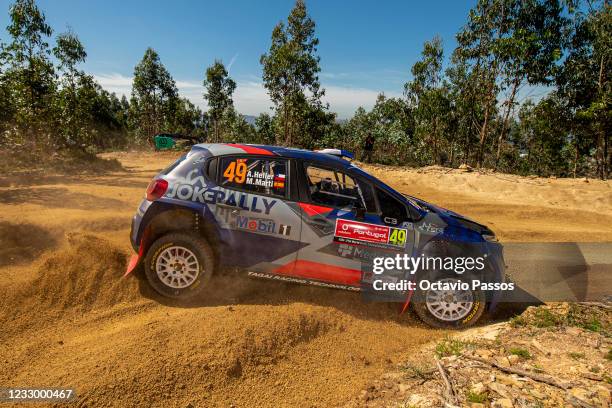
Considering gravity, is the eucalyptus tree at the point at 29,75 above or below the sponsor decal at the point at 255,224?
above

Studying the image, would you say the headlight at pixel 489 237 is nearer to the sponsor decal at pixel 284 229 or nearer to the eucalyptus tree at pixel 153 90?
the sponsor decal at pixel 284 229

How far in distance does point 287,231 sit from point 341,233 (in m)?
0.63

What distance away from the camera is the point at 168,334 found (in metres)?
3.53

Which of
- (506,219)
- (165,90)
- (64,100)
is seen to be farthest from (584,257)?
(165,90)

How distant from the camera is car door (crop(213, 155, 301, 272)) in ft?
13.3

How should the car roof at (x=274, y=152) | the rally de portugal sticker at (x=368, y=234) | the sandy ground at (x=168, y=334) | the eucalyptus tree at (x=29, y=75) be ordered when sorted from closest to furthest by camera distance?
the sandy ground at (x=168, y=334) < the rally de portugal sticker at (x=368, y=234) < the car roof at (x=274, y=152) < the eucalyptus tree at (x=29, y=75)

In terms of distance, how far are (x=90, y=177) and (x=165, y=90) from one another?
2325cm

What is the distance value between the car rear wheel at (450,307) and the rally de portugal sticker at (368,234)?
0.74 meters

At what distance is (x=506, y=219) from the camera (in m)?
10.1

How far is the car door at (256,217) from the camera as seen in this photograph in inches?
160

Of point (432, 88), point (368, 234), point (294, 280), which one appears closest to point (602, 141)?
point (432, 88)

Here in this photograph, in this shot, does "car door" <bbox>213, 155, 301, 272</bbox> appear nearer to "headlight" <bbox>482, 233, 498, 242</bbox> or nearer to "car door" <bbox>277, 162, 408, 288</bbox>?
"car door" <bbox>277, 162, 408, 288</bbox>

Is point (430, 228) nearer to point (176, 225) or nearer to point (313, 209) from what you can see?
point (313, 209)

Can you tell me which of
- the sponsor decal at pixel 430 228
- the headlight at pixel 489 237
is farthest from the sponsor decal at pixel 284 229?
the headlight at pixel 489 237
